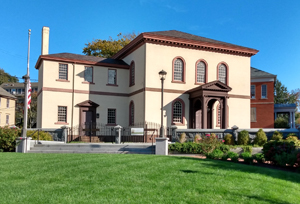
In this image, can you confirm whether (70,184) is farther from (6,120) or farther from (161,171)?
(6,120)

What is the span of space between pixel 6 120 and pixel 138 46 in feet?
106

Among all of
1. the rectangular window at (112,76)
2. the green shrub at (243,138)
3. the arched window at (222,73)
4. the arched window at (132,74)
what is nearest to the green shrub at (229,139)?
the green shrub at (243,138)

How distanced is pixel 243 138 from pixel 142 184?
13.5m

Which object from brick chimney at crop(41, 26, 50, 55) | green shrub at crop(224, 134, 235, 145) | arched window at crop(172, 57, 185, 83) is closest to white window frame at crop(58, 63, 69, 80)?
brick chimney at crop(41, 26, 50, 55)

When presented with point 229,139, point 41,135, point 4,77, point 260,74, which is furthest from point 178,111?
point 4,77

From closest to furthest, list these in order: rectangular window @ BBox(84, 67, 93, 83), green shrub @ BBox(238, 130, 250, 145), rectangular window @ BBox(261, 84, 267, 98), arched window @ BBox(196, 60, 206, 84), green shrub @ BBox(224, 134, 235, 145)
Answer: green shrub @ BBox(238, 130, 250, 145) < green shrub @ BBox(224, 134, 235, 145) < arched window @ BBox(196, 60, 206, 84) < rectangular window @ BBox(84, 67, 93, 83) < rectangular window @ BBox(261, 84, 267, 98)

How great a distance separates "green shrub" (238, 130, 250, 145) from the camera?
63.4 feet

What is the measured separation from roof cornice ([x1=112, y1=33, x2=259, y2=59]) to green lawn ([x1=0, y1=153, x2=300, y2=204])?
16201mm

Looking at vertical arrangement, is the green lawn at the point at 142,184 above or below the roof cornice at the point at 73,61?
below

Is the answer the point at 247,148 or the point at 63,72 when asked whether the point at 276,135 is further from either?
the point at 63,72

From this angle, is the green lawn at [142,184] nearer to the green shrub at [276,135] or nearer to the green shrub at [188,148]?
the green shrub at [188,148]

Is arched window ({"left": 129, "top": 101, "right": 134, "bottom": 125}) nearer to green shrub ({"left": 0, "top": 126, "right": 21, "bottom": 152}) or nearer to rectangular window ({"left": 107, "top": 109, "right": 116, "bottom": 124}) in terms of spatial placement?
rectangular window ({"left": 107, "top": 109, "right": 116, "bottom": 124})

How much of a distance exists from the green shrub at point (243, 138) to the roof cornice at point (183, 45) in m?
10.3

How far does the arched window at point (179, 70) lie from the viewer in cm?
2626
